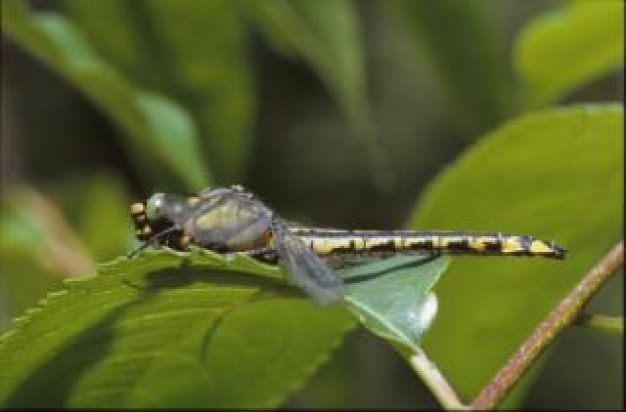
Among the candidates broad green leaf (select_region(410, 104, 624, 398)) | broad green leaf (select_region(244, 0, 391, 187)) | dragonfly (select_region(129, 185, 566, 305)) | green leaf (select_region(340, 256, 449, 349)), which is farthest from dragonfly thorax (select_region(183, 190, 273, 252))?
broad green leaf (select_region(244, 0, 391, 187))

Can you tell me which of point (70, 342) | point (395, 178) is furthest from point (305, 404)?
point (395, 178)

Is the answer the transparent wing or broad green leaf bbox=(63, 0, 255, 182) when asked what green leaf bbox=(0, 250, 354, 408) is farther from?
broad green leaf bbox=(63, 0, 255, 182)

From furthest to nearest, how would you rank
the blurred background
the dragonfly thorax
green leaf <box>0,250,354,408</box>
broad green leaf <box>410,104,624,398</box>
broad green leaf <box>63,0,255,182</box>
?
broad green leaf <box>63,0,255,182</box> → the blurred background → broad green leaf <box>410,104,624,398</box> → the dragonfly thorax → green leaf <box>0,250,354,408</box>

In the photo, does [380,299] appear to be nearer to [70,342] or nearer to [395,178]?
[70,342]

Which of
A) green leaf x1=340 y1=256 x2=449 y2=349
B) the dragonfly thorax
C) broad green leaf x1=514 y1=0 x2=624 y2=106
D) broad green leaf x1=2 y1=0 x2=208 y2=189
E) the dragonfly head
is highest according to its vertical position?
broad green leaf x1=2 y1=0 x2=208 y2=189

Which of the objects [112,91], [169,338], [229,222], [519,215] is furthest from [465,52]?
[169,338]

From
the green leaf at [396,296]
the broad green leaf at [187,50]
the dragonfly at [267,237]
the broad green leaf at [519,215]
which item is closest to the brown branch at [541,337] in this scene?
the green leaf at [396,296]

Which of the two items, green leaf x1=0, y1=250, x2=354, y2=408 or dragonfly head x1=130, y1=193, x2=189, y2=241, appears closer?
green leaf x1=0, y1=250, x2=354, y2=408
